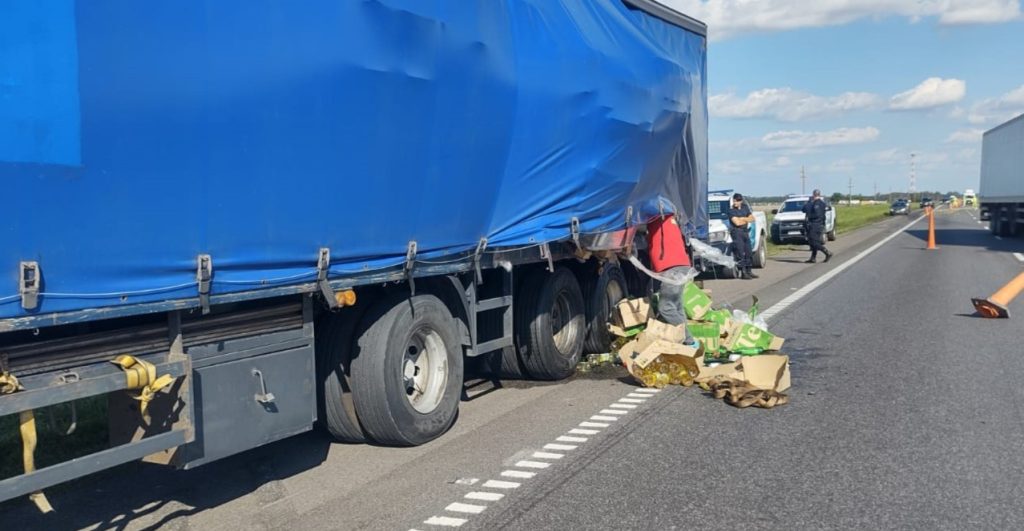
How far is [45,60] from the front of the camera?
3.54 m

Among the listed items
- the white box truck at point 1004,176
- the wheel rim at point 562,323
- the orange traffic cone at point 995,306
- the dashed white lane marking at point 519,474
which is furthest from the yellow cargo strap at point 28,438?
the white box truck at point 1004,176

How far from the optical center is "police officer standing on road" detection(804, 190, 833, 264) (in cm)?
2194

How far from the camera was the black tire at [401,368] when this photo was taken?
578 cm

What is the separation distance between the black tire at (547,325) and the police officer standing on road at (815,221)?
1491cm

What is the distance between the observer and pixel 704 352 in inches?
339

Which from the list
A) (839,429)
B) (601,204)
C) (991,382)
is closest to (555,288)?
A: (601,204)

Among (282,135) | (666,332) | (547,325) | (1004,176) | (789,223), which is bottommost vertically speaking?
(666,332)

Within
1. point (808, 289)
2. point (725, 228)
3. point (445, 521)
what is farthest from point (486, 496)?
point (725, 228)

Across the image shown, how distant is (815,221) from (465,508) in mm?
19512

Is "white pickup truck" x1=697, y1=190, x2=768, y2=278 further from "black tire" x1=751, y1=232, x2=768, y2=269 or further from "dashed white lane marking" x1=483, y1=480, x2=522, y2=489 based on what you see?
"dashed white lane marking" x1=483, y1=480, x2=522, y2=489

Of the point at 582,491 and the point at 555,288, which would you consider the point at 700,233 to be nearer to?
the point at 555,288

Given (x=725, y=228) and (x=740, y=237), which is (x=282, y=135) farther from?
(x=740, y=237)

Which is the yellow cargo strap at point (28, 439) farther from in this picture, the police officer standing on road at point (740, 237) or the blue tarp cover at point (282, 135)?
the police officer standing on road at point (740, 237)

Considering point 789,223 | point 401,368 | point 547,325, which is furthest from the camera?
point 789,223
